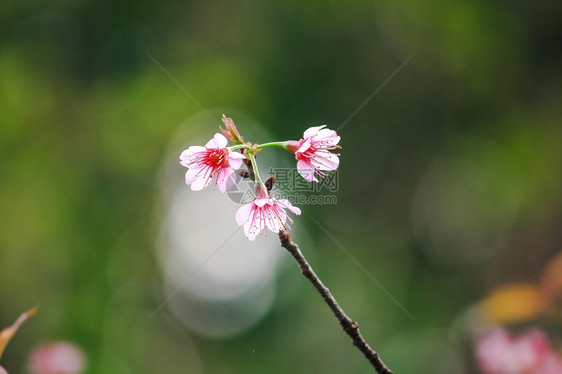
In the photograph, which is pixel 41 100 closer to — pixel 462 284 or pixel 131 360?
pixel 131 360

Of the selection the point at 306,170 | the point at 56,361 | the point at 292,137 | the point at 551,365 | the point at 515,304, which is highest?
the point at 292,137

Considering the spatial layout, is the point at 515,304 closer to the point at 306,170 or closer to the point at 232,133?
the point at 306,170

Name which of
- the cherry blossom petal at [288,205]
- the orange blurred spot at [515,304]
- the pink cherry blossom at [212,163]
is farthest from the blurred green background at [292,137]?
the cherry blossom petal at [288,205]

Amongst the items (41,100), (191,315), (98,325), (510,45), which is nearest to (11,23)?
(41,100)

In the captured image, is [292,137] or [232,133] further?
[292,137]

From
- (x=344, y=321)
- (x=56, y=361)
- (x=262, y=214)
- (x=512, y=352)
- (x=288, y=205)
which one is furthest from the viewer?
(x=56, y=361)

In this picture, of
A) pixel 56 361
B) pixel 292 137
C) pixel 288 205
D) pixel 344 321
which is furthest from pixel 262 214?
pixel 292 137

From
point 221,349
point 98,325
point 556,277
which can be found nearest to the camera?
point 556,277
